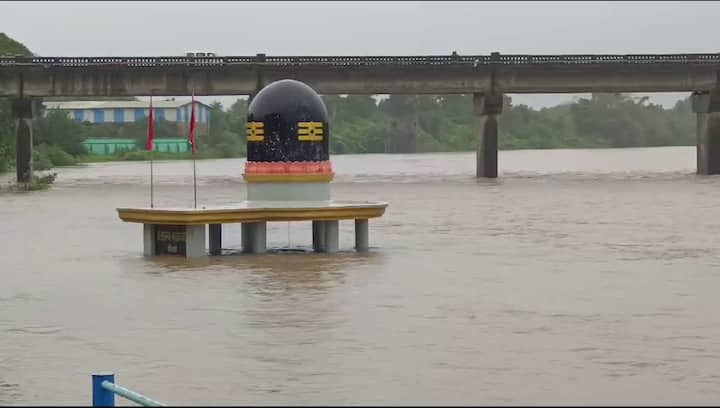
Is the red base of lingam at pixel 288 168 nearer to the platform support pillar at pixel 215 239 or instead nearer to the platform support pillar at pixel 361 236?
the platform support pillar at pixel 215 239

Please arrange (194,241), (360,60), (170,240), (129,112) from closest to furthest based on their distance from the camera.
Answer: (194,241), (170,240), (360,60), (129,112)

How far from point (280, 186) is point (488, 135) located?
49490mm

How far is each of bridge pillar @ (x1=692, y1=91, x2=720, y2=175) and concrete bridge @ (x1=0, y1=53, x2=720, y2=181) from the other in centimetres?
5

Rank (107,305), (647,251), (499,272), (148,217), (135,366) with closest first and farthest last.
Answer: (135,366), (107,305), (499,272), (148,217), (647,251)

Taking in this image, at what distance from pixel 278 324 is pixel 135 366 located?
2892 millimetres

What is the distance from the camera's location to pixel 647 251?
84.6 feet

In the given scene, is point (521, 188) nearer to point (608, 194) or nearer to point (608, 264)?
point (608, 194)

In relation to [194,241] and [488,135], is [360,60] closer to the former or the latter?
[488,135]

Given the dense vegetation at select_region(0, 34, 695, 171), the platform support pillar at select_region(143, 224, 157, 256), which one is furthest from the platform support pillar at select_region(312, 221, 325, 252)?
the dense vegetation at select_region(0, 34, 695, 171)

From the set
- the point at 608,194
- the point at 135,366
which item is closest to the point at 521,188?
the point at 608,194

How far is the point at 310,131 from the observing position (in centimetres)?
2534

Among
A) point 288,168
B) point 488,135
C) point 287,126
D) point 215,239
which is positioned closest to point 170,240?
point 215,239

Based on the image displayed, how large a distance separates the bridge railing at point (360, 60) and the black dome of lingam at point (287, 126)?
46.4 metres

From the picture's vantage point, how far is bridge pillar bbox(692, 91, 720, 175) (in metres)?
74.0
